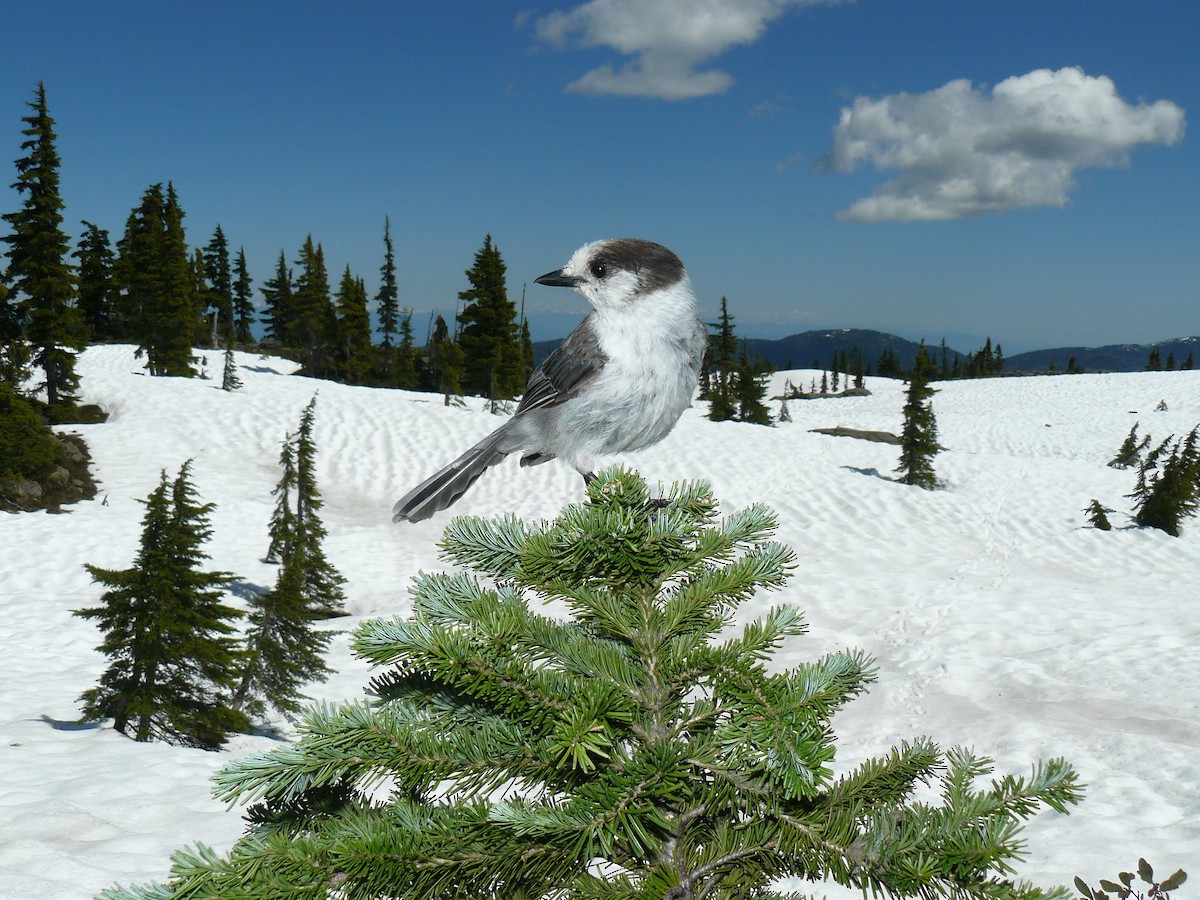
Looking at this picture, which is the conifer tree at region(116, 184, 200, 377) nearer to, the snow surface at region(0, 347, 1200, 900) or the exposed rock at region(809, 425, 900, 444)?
the snow surface at region(0, 347, 1200, 900)

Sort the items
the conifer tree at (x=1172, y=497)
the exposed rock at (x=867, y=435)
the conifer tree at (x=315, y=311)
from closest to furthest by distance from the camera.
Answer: the conifer tree at (x=1172, y=497) < the exposed rock at (x=867, y=435) < the conifer tree at (x=315, y=311)

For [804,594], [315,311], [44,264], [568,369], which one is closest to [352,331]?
[315,311]

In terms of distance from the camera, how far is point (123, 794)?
8.23m

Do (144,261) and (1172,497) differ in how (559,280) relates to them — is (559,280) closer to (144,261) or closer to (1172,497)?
(1172,497)

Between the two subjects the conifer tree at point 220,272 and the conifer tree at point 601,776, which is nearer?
the conifer tree at point 601,776

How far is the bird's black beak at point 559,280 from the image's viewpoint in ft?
12.0

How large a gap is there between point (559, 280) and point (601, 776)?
7.37ft

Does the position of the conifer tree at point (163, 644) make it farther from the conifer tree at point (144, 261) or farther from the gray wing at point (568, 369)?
the conifer tree at point (144, 261)

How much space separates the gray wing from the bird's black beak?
249 millimetres

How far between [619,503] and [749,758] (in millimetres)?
1066

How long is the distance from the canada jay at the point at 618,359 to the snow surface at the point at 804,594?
5.34 m

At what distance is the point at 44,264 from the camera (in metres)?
31.3

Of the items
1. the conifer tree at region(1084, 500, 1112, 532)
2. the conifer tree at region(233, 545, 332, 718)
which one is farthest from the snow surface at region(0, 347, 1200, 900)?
the conifer tree at region(233, 545, 332, 718)

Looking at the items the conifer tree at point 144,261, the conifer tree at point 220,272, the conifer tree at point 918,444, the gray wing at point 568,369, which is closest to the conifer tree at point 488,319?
the conifer tree at point 918,444
